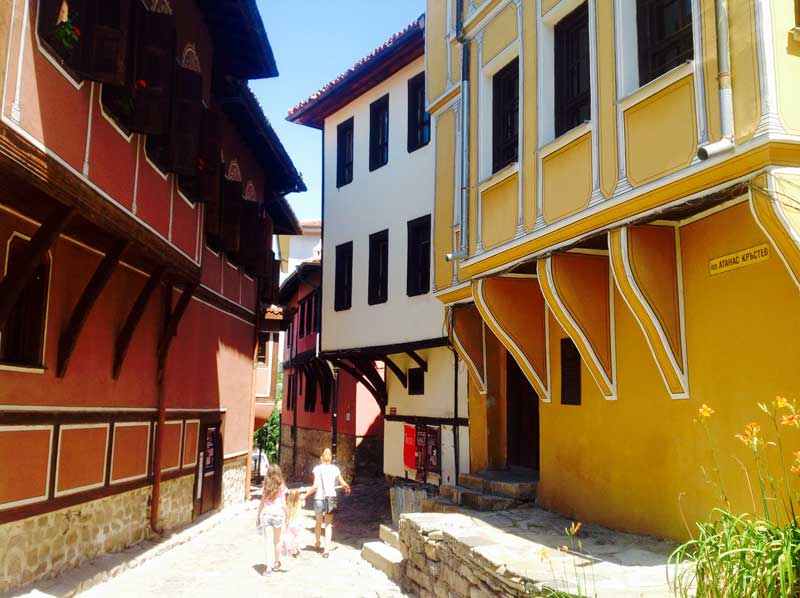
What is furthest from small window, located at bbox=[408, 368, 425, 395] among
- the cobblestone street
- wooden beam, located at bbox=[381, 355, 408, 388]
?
the cobblestone street

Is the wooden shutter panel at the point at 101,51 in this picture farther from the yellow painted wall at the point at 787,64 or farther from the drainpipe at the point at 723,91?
the yellow painted wall at the point at 787,64

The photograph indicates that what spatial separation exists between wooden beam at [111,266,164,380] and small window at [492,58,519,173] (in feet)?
14.8

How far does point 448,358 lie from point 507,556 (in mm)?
6932

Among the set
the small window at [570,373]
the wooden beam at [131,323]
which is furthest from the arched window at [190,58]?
the small window at [570,373]

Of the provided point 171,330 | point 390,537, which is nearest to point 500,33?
point 171,330

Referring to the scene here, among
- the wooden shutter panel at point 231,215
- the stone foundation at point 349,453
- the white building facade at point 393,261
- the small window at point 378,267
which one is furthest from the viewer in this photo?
the stone foundation at point 349,453

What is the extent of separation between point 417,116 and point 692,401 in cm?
918

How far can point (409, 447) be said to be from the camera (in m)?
14.7

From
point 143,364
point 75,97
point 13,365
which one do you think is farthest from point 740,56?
point 143,364

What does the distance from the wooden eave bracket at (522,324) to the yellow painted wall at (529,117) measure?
1.20 meters

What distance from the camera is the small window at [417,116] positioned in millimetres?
14219

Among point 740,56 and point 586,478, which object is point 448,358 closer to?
point 586,478

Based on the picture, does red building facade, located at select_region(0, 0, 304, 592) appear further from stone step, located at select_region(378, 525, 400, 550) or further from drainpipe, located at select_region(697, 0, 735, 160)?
drainpipe, located at select_region(697, 0, 735, 160)

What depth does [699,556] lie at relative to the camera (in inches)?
155
